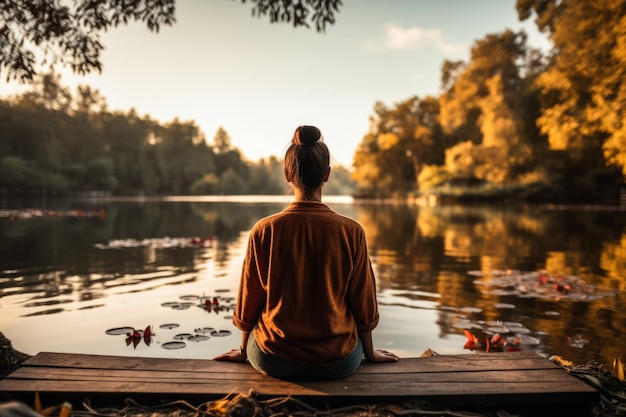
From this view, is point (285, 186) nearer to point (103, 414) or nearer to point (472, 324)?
point (103, 414)

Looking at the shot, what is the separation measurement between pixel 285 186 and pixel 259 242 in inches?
17.1

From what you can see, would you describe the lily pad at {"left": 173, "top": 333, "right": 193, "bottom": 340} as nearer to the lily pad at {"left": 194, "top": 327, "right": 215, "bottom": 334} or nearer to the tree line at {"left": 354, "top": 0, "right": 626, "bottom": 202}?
the lily pad at {"left": 194, "top": 327, "right": 215, "bottom": 334}

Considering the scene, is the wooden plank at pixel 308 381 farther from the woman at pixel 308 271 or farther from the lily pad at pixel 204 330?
the lily pad at pixel 204 330

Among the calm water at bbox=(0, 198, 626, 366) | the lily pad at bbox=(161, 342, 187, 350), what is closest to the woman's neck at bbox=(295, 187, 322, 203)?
the calm water at bbox=(0, 198, 626, 366)

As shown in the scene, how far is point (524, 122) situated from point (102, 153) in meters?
72.8

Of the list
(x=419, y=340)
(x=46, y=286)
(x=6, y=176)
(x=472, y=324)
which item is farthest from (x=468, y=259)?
(x=6, y=176)

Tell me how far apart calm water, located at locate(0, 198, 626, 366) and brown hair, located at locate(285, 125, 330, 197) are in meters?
2.96

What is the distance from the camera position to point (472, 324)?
5.86m

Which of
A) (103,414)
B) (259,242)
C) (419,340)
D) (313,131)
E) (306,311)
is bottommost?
(419,340)

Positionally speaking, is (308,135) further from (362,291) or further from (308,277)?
(362,291)

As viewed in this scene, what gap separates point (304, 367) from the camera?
2633 mm

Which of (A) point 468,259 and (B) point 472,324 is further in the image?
(A) point 468,259

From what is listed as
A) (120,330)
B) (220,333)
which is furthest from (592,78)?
(120,330)

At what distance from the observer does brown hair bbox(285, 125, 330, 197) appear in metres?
2.50
